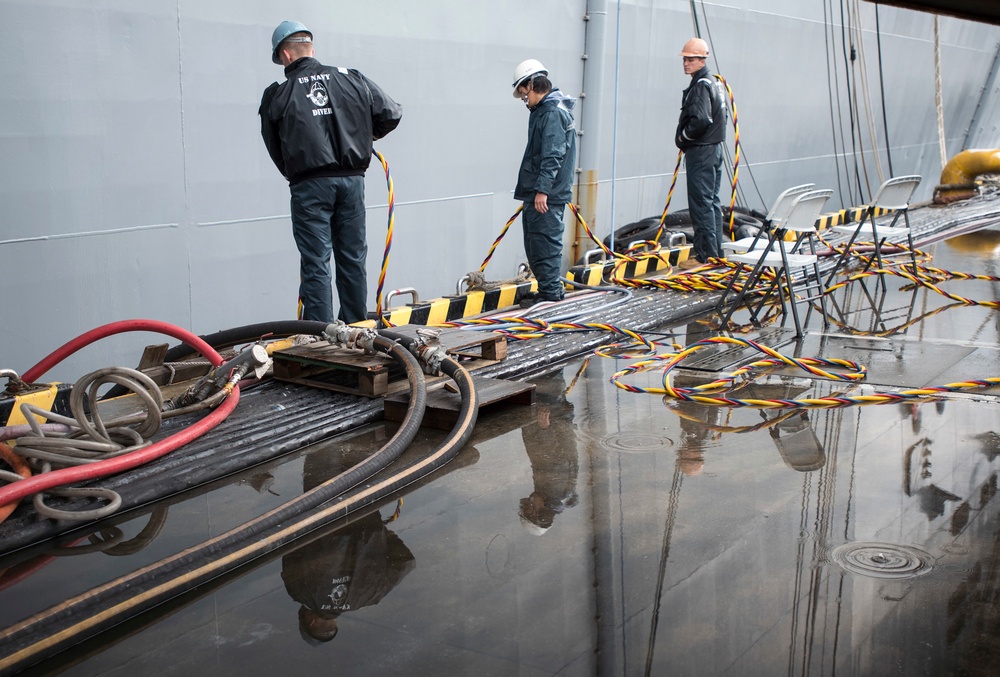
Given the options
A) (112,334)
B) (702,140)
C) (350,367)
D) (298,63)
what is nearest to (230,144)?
(298,63)

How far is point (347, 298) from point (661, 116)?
6.96 m

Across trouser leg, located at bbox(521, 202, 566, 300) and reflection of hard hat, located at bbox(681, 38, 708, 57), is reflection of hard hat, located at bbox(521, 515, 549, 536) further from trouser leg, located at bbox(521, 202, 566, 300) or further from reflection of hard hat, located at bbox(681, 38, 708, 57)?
reflection of hard hat, located at bbox(681, 38, 708, 57)

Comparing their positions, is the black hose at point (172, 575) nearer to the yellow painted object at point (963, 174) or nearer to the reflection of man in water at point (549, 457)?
the reflection of man in water at point (549, 457)

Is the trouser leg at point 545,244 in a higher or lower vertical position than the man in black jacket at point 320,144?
lower

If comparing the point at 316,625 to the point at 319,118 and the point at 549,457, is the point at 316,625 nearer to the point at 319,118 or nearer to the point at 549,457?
the point at 549,457

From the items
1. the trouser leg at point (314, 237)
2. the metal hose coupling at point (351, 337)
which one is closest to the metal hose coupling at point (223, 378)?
the metal hose coupling at point (351, 337)

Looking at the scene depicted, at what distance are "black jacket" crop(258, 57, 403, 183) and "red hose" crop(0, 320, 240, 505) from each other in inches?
68.7

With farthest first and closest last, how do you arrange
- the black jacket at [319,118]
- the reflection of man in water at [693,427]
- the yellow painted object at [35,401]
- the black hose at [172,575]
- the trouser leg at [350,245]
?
the trouser leg at [350,245] → the black jacket at [319,118] → the yellow painted object at [35,401] → the reflection of man in water at [693,427] → the black hose at [172,575]

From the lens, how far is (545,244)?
8.27 meters

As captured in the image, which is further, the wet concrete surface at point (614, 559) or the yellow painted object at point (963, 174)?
the yellow painted object at point (963, 174)

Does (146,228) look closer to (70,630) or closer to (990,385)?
(70,630)

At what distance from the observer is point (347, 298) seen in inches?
272

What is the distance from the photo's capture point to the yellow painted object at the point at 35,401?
15.7 ft

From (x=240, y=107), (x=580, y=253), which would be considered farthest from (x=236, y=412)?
(x=580, y=253)
